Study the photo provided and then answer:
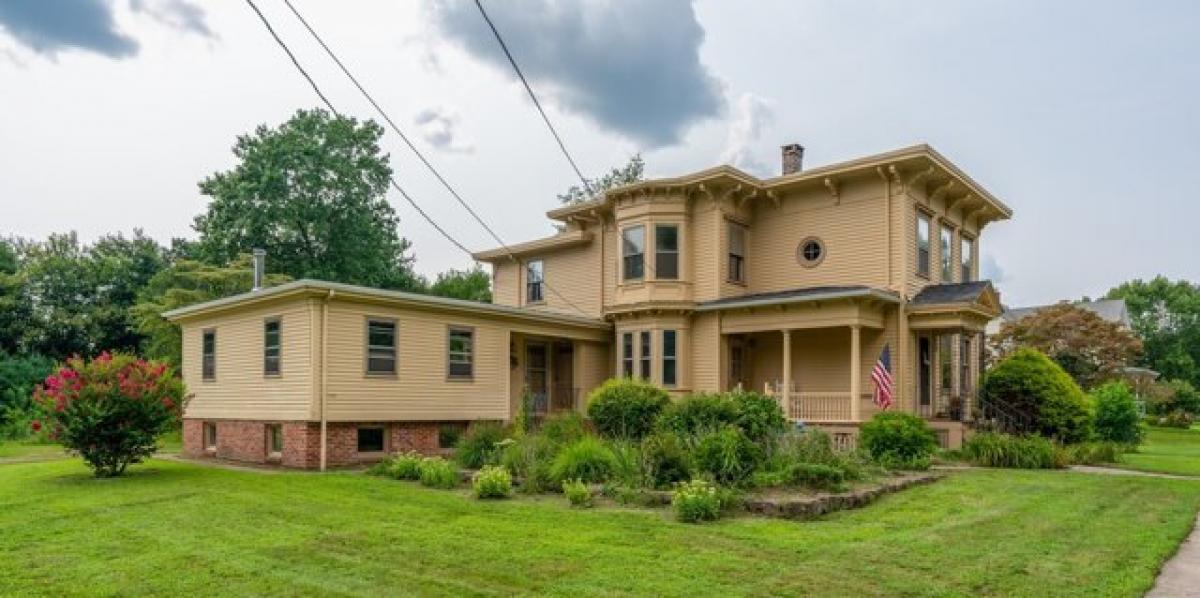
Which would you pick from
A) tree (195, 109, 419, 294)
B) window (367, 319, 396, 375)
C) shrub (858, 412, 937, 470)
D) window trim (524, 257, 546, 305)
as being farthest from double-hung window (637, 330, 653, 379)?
tree (195, 109, 419, 294)

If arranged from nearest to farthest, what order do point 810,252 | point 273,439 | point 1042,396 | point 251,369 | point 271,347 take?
point 271,347, point 273,439, point 251,369, point 1042,396, point 810,252

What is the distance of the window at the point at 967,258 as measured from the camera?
75.9 ft

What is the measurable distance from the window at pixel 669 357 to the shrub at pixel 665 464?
33.2ft

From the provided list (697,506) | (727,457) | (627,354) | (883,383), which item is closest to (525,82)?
(727,457)

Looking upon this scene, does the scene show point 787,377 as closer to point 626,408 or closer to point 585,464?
point 626,408

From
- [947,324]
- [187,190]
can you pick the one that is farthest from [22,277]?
[947,324]

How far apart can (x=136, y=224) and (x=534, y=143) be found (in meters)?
36.1

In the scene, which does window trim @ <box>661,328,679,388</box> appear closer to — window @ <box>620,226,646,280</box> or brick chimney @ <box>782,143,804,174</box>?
window @ <box>620,226,646,280</box>

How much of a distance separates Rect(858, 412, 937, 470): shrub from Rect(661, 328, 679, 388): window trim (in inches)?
277

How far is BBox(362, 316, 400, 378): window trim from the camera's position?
17234 mm

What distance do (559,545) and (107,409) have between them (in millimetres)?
10168

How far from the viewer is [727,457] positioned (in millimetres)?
11375

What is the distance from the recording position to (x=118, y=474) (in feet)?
49.3

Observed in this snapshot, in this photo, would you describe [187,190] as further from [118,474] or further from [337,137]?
[118,474]
